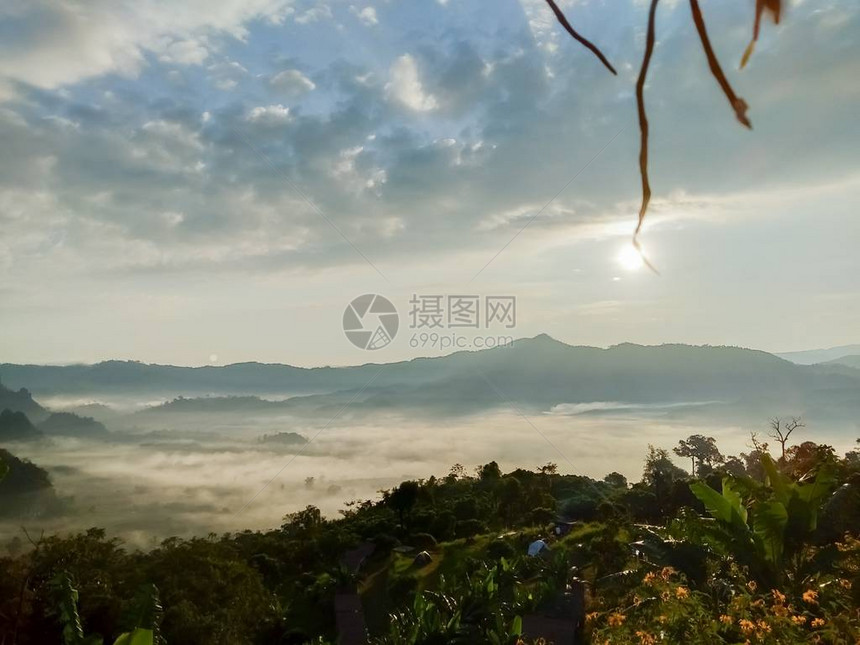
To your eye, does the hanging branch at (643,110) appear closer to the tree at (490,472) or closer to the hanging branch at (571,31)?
the hanging branch at (571,31)

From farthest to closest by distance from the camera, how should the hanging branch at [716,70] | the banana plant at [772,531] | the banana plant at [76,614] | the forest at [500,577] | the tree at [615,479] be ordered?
1. the tree at [615,479]
2. the banana plant at [76,614]
3. the banana plant at [772,531]
4. the forest at [500,577]
5. the hanging branch at [716,70]

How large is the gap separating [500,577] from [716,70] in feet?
52.8

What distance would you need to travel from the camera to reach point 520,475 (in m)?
34.6

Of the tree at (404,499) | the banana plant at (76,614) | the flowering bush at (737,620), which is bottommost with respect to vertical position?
the tree at (404,499)

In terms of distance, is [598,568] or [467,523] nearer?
[598,568]

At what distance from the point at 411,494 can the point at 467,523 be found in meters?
3.22

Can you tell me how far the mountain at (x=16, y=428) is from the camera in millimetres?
85375

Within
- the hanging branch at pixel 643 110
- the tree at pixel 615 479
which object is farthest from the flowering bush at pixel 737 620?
the tree at pixel 615 479

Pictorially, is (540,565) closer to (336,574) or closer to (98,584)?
(336,574)

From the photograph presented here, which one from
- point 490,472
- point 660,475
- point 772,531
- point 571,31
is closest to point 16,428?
point 490,472

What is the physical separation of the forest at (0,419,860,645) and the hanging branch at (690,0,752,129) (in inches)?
209

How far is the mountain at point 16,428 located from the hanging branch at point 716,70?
9899cm

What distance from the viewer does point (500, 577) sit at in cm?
1555

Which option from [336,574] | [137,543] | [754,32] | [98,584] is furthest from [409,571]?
[754,32]
